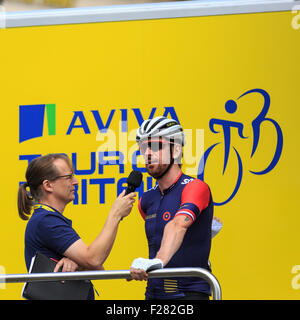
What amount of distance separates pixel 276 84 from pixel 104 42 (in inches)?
51.9

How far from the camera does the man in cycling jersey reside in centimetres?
351

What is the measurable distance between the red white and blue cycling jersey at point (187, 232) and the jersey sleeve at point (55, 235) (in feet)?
1.65

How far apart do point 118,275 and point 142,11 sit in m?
2.30

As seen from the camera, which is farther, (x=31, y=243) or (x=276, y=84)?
(x=276, y=84)

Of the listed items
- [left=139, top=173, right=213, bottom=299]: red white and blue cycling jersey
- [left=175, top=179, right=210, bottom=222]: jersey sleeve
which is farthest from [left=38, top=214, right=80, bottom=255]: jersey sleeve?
[left=175, top=179, right=210, bottom=222]: jersey sleeve

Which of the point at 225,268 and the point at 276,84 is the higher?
the point at 276,84

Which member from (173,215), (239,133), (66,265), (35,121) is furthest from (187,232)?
(35,121)

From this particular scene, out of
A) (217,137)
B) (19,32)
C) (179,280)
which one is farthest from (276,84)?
(19,32)

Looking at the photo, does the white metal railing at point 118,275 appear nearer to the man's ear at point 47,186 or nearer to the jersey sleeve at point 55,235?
the jersey sleeve at point 55,235

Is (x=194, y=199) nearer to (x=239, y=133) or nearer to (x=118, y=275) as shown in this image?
(x=118, y=275)

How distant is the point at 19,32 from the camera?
16.4 ft
